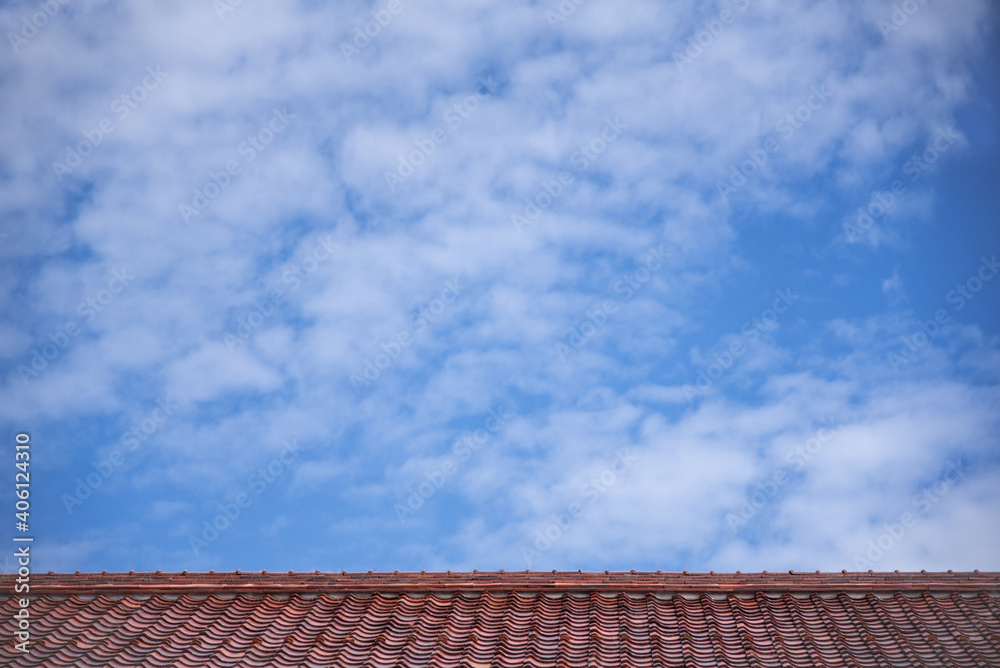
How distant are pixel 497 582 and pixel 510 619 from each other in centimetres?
96

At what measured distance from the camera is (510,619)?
404 inches

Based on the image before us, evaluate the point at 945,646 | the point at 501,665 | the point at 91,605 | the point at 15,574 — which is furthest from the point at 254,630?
the point at 945,646

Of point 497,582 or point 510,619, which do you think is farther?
point 497,582

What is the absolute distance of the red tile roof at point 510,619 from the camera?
930 centimetres

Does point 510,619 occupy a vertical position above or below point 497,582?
below

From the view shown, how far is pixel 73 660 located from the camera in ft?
31.5

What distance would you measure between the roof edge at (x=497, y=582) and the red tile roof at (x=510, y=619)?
2cm

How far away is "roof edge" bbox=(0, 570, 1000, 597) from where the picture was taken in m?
10.8

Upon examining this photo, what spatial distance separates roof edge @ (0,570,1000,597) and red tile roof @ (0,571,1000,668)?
0.02 meters

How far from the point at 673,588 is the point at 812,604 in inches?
61.8

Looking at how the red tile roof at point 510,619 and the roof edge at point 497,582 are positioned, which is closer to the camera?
the red tile roof at point 510,619

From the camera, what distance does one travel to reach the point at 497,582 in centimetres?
1120

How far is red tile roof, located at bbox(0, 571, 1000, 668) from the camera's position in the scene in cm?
930

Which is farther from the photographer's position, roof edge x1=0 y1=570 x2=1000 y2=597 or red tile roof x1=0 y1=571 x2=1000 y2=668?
roof edge x1=0 y1=570 x2=1000 y2=597
